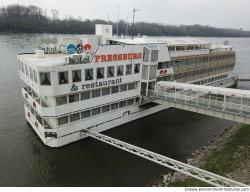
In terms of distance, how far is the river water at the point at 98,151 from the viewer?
25484 millimetres

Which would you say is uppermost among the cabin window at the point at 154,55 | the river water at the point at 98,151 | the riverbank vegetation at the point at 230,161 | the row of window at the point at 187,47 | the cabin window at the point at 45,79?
the row of window at the point at 187,47

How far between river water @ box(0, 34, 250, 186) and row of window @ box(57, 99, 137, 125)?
3.16m

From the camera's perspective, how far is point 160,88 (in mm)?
38031

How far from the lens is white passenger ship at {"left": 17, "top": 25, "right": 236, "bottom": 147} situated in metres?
28.0

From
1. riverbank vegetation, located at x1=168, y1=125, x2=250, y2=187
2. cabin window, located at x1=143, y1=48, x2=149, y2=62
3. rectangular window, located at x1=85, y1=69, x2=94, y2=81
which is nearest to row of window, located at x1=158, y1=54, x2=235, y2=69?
cabin window, located at x1=143, y1=48, x2=149, y2=62

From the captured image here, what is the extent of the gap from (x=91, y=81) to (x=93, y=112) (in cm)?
456

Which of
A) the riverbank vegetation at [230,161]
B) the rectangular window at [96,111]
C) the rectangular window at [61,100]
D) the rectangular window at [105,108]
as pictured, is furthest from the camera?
the rectangular window at [105,108]

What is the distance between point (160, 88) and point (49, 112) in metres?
17.2

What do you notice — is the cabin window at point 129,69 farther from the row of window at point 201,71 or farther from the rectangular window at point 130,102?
the row of window at point 201,71

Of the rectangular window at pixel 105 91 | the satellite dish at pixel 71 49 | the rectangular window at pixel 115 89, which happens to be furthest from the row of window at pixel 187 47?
the satellite dish at pixel 71 49

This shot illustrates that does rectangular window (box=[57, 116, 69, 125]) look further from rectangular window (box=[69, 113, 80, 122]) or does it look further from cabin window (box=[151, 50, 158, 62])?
cabin window (box=[151, 50, 158, 62])

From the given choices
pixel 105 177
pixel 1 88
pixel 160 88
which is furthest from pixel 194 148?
pixel 1 88

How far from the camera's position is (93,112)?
32.7m

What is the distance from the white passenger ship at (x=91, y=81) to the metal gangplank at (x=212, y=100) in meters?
3.91
